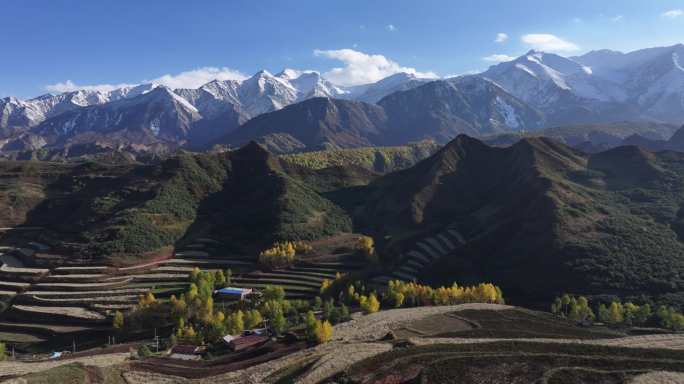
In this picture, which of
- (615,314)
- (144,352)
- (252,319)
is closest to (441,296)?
(615,314)

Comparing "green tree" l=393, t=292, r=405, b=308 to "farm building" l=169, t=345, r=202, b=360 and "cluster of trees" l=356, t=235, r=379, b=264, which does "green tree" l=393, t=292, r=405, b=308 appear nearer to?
"cluster of trees" l=356, t=235, r=379, b=264

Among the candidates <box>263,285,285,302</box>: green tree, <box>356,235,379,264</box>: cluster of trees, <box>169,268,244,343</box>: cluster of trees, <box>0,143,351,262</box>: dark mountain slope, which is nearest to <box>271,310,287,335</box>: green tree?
<box>169,268,244,343</box>: cluster of trees

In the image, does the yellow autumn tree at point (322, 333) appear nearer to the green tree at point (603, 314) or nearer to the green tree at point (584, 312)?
the green tree at point (584, 312)

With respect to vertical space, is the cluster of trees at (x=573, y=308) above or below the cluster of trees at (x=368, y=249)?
below

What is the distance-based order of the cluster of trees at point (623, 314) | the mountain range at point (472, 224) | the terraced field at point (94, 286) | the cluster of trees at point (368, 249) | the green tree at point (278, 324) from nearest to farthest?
the green tree at point (278, 324)
the cluster of trees at point (623, 314)
the terraced field at point (94, 286)
the mountain range at point (472, 224)
the cluster of trees at point (368, 249)

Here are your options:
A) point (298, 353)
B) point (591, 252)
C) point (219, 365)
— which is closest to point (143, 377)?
point (219, 365)

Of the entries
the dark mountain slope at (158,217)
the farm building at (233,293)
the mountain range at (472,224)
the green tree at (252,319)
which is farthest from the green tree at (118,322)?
the dark mountain slope at (158,217)

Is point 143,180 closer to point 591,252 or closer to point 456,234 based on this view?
point 456,234
